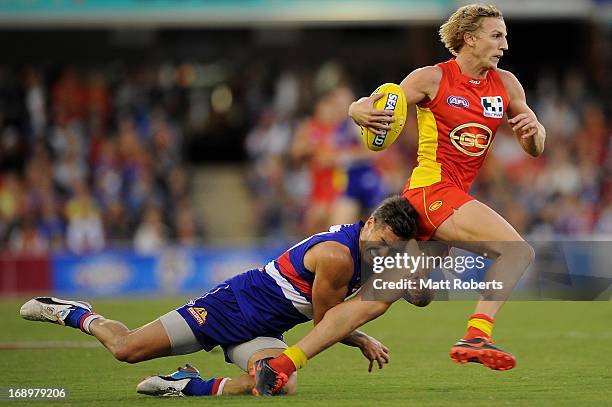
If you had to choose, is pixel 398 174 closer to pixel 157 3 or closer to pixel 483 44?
pixel 157 3

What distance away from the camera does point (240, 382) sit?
6.91 metres

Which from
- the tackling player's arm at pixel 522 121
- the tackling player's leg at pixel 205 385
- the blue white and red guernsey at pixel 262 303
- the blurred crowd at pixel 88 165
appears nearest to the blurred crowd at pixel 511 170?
the blurred crowd at pixel 88 165

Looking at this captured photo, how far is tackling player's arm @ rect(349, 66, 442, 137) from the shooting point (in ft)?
24.1

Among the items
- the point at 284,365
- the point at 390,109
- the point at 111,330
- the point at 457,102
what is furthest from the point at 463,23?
the point at 111,330

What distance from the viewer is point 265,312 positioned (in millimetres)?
7145

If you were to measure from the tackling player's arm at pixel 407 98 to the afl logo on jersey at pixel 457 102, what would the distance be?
107mm

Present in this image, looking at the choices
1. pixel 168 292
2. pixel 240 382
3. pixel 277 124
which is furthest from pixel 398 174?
pixel 240 382

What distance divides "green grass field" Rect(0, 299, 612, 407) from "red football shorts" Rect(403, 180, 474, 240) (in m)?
1.01

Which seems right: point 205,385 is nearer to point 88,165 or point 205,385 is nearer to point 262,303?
point 262,303

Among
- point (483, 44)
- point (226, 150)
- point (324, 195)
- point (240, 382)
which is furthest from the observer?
point (226, 150)

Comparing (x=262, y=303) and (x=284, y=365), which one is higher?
(x=262, y=303)

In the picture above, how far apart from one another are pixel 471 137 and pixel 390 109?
647 mm

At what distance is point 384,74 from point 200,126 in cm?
386

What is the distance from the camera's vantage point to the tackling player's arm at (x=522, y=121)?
7.61m
